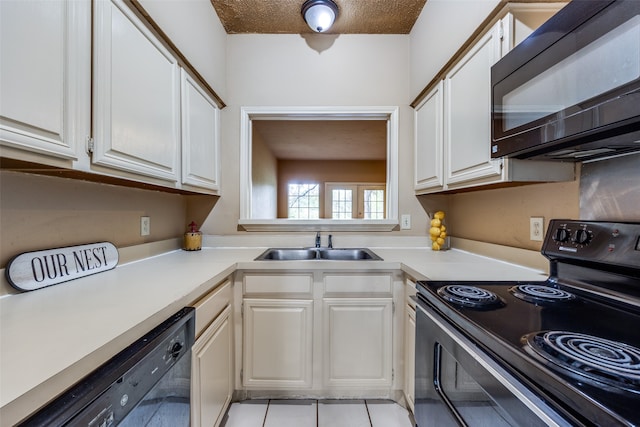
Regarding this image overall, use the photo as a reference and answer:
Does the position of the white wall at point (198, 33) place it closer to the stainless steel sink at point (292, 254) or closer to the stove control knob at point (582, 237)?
the stainless steel sink at point (292, 254)

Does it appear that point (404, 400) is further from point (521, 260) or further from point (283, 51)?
point (283, 51)

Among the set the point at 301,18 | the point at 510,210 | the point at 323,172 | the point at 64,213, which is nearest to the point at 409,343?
the point at 510,210

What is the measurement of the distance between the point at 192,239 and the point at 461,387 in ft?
5.75

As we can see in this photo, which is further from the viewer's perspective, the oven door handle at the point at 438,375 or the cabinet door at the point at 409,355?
the cabinet door at the point at 409,355

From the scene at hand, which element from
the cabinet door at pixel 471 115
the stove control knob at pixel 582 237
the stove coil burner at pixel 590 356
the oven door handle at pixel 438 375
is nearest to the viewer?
the stove coil burner at pixel 590 356

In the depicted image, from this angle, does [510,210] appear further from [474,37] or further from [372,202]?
[372,202]

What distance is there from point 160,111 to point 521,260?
186cm

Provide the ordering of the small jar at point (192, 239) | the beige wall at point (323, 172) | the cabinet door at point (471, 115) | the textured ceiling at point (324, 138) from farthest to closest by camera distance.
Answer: the beige wall at point (323, 172) < the textured ceiling at point (324, 138) < the small jar at point (192, 239) < the cabinet door at point (471, 115)

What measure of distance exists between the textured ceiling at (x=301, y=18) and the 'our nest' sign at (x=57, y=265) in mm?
1650

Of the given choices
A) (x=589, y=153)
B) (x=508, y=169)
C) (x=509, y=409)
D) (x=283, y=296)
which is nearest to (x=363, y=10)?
(x=508, y=169)

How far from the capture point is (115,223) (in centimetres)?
135

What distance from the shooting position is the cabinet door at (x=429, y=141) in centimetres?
162

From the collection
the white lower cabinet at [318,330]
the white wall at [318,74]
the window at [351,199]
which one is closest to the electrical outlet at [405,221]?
the white wall at [318,74]

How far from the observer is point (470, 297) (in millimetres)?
880
